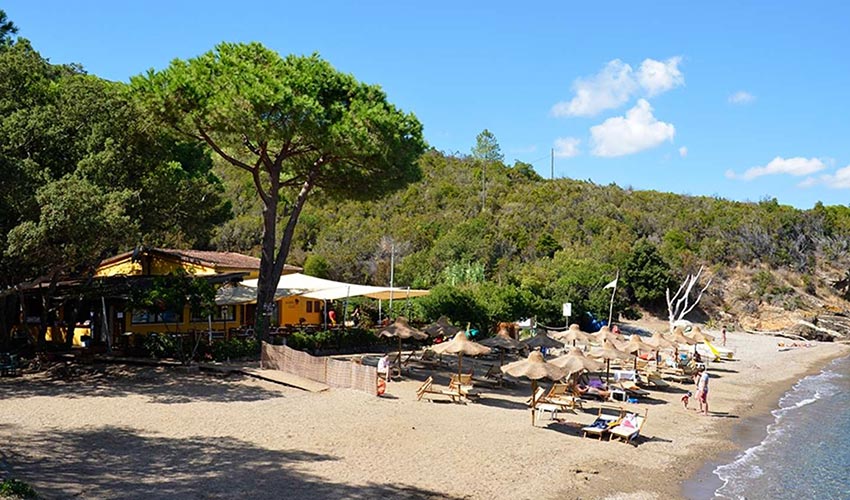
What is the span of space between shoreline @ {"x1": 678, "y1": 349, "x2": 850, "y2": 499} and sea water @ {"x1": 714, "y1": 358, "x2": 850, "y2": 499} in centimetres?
18

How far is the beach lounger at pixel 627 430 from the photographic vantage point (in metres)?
16.6

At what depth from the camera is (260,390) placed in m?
19.7

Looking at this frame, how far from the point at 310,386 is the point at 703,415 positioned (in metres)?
12.0

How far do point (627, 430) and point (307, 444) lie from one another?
7750 millimetres

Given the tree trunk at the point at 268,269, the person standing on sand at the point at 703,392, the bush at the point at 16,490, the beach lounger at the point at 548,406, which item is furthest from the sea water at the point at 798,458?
the tree trunk at the point at 268,269

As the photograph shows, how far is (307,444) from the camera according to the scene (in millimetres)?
14398

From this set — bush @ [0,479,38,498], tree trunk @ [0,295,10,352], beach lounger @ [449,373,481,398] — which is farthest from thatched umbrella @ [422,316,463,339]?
bush @ [0,479,38,498]

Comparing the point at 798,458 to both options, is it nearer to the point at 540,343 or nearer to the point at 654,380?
the point at 654,380

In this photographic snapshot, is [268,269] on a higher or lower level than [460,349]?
higher

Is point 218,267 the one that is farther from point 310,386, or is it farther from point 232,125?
point 310,386

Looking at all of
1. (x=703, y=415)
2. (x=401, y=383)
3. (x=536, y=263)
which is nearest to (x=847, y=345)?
(x=536, y=263)

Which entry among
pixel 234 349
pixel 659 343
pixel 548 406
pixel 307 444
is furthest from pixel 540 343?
pixel 307 444

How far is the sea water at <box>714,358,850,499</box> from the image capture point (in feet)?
46.3

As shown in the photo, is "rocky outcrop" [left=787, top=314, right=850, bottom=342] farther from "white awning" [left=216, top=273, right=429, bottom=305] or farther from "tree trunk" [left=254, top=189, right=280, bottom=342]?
"tree trunk" [left=254, top=189, right=280, bottom=342]
